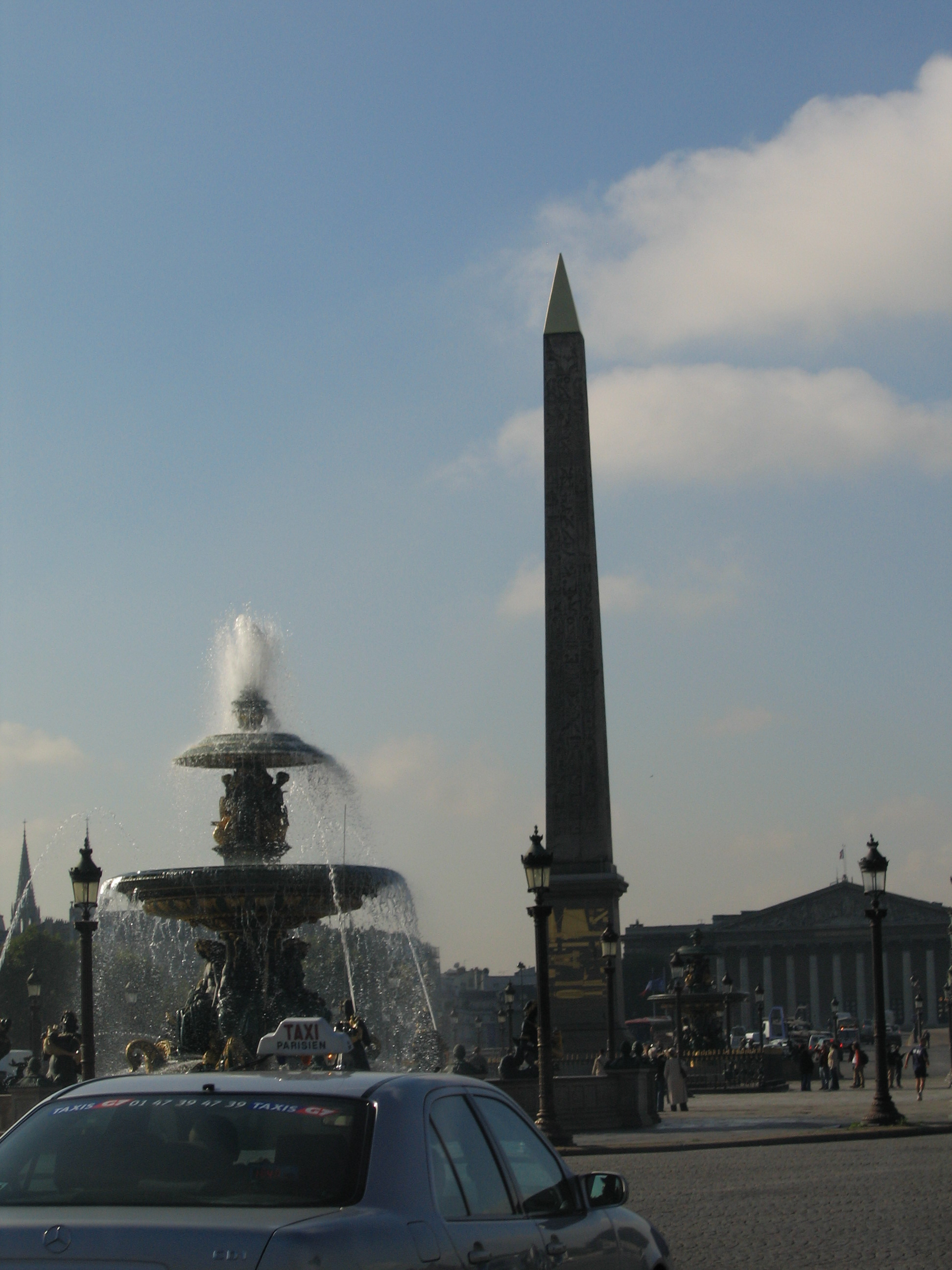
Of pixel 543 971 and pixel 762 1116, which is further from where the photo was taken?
pixel 762 1116

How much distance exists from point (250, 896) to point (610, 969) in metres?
14.0

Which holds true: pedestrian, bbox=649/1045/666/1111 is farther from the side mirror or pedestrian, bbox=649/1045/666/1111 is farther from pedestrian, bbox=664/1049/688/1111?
the side mirror

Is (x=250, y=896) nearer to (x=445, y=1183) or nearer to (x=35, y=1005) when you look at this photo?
(x=35, y=1005)

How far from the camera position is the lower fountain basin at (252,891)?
27516mm

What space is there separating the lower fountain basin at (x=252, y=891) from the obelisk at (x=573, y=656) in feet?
32.1

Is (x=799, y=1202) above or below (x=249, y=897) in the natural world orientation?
below

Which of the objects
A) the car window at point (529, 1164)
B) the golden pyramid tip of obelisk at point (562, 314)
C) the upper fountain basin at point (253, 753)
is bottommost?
the car window at point (529, 1164)

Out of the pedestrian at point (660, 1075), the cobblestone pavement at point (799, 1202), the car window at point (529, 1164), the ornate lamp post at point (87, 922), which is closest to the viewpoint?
the car window at point (529, 1164)

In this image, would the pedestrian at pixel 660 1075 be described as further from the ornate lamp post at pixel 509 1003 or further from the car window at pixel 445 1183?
the car window at pixel 445 1183

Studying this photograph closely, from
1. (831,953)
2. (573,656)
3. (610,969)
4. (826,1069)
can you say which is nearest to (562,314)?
(573,656)

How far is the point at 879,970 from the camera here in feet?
84.6

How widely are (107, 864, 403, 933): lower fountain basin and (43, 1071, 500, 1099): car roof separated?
22430 millimetres

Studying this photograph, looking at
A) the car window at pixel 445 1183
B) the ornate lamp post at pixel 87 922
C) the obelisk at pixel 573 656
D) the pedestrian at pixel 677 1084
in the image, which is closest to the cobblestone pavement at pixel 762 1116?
the pedestrian at pixel 677 1084

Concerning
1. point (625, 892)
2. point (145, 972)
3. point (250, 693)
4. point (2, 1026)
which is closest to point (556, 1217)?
point (250, 693)
